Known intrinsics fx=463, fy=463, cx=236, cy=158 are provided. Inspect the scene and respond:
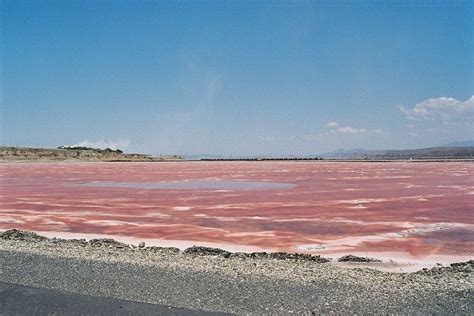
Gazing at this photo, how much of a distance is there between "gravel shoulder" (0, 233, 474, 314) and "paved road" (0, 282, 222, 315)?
162mm

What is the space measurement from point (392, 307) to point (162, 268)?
3622 mm

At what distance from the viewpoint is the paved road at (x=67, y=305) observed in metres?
5.58

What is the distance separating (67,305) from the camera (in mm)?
5812

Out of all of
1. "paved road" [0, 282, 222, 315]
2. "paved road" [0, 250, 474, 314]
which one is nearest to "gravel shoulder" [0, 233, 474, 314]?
"paved road" [0, 250, 474, 314]

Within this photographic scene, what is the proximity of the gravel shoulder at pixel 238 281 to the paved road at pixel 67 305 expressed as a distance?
16cm

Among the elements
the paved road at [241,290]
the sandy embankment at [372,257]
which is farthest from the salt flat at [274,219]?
the paved road at [241,290]

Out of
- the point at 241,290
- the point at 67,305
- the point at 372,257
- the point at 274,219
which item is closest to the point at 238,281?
the point at 241,290

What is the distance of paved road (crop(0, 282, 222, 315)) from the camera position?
558 cm

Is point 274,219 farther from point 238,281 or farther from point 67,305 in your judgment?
point 67,305

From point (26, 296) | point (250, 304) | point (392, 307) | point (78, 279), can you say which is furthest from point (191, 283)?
point (392, 307)

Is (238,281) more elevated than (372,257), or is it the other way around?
(238,281)

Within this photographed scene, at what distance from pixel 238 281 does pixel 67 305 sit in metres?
2.35

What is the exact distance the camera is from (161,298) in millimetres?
6062

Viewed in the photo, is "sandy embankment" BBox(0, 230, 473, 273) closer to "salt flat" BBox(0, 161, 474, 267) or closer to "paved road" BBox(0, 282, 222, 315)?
"salt flat" BBox(0, 161, 474, 267)
